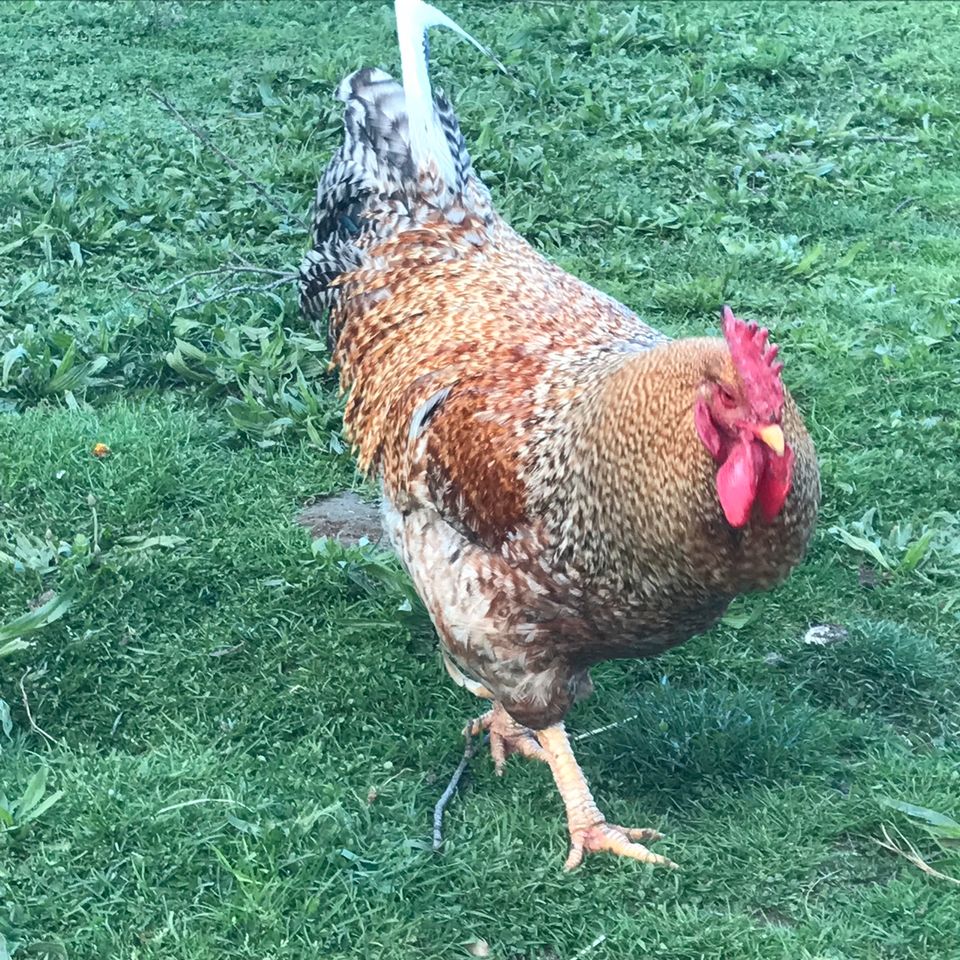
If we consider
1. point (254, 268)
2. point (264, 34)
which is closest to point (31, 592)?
point (254, 268)

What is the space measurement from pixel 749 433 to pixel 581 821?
1.30 m

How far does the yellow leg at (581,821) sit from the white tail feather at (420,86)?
186 cm

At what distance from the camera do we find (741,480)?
2332mm

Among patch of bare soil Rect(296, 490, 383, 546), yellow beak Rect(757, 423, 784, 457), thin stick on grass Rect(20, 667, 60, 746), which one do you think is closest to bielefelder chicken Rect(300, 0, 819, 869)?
yellow beak Rect(757, 423, 784, 457)

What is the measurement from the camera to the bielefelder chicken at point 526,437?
249 centimetres

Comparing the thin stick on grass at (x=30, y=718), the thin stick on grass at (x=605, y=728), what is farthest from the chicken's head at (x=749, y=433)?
the thin stick on grass at (x=30, y=718)

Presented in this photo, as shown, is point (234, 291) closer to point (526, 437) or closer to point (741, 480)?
point (526, 437)

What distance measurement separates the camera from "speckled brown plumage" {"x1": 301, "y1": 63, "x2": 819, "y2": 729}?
2.55 meters

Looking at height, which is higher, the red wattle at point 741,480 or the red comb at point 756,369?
the red comb at point 756,369

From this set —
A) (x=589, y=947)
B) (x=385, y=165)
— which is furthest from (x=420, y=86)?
(x=589, y=947)

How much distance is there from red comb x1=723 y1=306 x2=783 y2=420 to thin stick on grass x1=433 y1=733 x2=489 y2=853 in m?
1.46

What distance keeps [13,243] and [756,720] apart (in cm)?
422

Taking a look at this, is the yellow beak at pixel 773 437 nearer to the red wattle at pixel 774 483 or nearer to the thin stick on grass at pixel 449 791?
the red wattle at pixel 774 483

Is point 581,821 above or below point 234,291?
below
